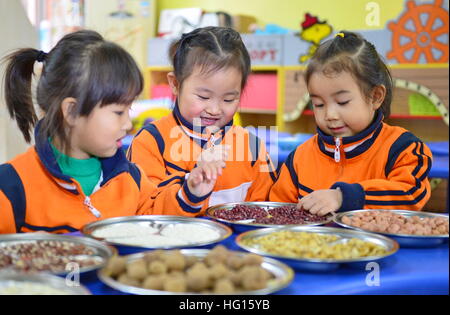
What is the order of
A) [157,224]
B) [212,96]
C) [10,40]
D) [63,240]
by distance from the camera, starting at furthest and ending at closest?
1. [10,40]
2. [212,96]
3. [157,224]
4. [63,240]

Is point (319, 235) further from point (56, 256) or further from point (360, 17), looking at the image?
point (360, 17)

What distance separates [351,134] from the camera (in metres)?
1.76

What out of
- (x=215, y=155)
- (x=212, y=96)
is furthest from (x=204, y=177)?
(x=212, y=96)

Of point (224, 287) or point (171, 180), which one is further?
point (171, 180)

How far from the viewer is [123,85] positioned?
1.41m

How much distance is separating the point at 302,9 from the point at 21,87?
423 centimetres

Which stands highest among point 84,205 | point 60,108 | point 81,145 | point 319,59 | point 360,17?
point 360,17

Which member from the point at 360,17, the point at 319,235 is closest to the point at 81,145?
the point at 319,235

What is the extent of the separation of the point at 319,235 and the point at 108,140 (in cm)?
61

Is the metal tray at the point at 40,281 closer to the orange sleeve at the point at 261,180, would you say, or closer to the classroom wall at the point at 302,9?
the orange sleeve at the point at 261,180

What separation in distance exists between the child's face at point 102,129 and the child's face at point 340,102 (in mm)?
637

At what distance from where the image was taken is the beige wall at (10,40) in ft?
8.66

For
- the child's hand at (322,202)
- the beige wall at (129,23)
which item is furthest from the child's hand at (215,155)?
the beige wall at (129,23)

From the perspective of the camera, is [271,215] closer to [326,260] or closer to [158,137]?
[326,260]
